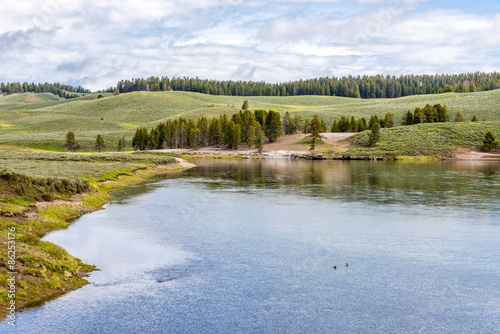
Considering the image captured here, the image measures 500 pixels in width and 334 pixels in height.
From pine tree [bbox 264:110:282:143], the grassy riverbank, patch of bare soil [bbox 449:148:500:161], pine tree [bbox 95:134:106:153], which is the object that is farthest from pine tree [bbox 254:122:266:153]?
A: the grassy riverbank

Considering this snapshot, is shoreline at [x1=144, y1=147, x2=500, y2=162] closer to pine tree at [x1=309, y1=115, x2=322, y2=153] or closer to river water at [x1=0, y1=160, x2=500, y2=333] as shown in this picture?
pine tree at [x1=309, y1=115, x2=322, y2=153]

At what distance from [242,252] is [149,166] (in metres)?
56.5

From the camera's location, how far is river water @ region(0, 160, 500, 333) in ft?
51.1

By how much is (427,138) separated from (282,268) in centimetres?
11656

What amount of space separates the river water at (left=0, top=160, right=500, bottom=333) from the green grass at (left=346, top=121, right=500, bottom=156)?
8012 centimetres

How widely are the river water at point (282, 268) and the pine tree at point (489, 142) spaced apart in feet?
279

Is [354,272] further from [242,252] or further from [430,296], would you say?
[242,252]

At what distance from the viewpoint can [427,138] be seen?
412 feet

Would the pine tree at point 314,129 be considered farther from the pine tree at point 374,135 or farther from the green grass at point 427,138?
the pine tree at point 374,135

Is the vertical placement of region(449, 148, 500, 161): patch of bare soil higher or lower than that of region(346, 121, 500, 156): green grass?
lower

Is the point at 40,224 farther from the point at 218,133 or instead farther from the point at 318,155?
the point at 218,133

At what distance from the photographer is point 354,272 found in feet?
68.1

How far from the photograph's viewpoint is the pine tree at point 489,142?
380 ft

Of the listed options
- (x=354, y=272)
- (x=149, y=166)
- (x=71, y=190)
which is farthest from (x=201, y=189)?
(x=354, y=272)
